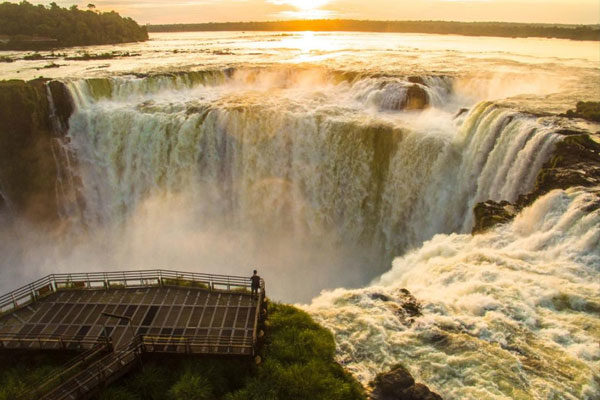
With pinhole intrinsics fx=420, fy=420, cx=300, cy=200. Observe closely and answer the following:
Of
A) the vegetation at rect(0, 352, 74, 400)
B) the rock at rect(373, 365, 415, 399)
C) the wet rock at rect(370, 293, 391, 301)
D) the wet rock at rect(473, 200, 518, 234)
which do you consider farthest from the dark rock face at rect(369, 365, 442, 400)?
the vegetation at rect(0, 352, 74, 400)

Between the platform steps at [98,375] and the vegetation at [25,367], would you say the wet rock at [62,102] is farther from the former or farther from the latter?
the platform steps at [98,375]

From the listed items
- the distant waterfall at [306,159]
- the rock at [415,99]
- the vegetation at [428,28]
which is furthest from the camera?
the vegetation at [428,28]

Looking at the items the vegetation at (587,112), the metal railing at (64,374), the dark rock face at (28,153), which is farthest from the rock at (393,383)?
the dark rock face at (28,153)

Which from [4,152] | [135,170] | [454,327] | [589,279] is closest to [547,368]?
[454,327]

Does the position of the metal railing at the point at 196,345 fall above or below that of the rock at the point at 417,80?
below

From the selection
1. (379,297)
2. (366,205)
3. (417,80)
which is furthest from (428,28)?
(379,297)

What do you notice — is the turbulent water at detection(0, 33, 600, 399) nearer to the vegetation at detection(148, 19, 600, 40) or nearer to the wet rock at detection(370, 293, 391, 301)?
the wet rock at detection(370, 293, 391, 301)
